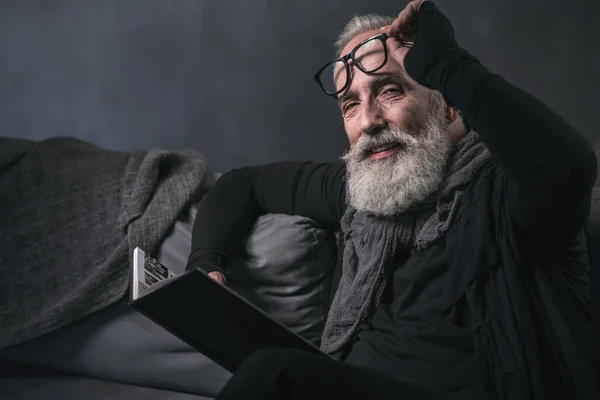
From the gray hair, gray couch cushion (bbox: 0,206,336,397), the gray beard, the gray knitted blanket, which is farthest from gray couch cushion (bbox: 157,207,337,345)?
the gray hair

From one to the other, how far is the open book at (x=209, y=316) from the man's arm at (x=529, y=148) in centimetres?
40

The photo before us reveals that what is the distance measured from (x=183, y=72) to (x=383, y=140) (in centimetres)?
100

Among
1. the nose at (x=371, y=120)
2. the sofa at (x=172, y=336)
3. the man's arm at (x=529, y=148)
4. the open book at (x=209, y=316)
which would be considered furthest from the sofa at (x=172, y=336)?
the man's arm at (x=529, y=148)

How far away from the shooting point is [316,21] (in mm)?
1861

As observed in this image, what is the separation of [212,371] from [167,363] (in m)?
0.11

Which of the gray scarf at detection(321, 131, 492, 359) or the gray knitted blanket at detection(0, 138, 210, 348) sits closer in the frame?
the gray scarf at detection(321, 131, 492, 359)

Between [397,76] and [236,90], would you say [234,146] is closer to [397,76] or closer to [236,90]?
[236,90]

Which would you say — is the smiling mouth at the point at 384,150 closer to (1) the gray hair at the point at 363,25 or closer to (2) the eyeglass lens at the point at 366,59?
(2) the eyeglass lens at the point at 366,59

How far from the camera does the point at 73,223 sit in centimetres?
153

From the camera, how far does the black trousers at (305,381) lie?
0.75 metres

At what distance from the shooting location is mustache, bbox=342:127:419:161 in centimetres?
124

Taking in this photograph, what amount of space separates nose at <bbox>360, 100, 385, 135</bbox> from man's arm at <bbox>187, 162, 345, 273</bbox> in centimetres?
20

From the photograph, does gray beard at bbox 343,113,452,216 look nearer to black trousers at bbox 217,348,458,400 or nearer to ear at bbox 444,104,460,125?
ear at bbox 444,104,460,125

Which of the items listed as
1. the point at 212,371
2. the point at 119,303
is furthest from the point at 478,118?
the point at 119,303
